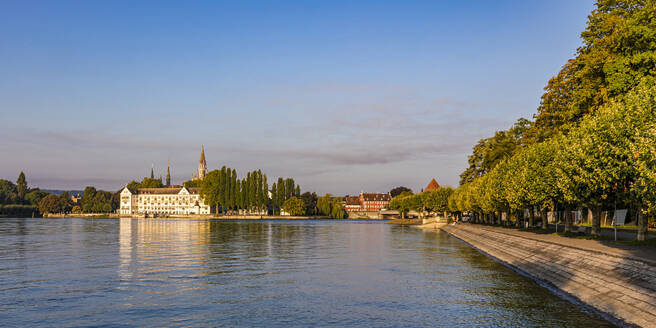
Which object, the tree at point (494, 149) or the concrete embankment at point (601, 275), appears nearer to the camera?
the concrete embankment at point (601, 275)

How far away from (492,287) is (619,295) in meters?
9.70

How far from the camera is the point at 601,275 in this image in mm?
26266

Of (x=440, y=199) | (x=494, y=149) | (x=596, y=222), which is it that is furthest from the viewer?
(x=440, y=199)

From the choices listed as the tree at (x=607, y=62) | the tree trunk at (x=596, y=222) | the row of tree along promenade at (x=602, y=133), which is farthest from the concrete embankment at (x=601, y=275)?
the tree at (x=607, y=62)

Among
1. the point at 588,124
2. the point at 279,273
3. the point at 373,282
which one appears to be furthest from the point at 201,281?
the point at 588,124

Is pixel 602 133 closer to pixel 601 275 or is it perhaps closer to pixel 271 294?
pixel 601 275

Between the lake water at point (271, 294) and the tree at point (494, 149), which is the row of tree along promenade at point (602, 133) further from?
the tree at point (494, 149)

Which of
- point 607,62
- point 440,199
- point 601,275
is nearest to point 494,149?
point 440,199

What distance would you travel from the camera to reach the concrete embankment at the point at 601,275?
21.4 meters

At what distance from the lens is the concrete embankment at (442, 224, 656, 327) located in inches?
842

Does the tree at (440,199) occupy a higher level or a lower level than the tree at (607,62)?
lower

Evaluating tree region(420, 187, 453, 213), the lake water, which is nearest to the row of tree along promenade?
the lake water

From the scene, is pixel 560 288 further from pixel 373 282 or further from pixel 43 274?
pixel 43 274

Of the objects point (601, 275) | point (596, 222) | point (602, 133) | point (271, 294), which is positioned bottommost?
point (271, 294)
